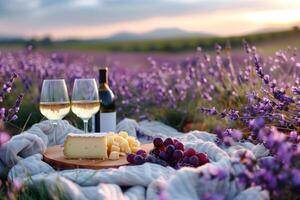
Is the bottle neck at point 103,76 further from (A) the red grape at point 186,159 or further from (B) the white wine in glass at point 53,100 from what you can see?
(A) the red grape at point 186,159

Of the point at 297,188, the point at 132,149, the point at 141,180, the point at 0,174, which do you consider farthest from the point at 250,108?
the point at 297,188

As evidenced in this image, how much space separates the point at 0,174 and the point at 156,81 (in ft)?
10.3

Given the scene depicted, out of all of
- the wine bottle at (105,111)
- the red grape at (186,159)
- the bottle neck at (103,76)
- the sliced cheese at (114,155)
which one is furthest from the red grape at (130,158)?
the bottle neck at (103,76)

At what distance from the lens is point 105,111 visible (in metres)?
4.61

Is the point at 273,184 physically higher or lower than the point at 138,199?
higher

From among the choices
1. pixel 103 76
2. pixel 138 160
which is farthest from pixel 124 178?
pixel 103 76

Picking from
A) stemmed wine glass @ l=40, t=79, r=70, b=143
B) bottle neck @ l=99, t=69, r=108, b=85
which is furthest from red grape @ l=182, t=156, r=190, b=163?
bottle neck @ l=99, t=69, r=108, b=85

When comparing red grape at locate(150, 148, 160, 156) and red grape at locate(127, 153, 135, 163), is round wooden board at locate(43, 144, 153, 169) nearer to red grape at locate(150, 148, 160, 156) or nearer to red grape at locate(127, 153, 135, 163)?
red grape at locate(127, 153, 135, 163)

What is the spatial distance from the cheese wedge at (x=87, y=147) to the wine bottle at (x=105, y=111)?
2.28 feet

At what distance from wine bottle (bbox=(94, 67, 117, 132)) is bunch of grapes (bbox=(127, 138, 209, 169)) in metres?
0.82

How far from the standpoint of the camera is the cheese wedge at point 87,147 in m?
3.81

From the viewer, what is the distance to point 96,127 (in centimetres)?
477

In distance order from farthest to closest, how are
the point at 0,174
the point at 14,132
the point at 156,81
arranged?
1. the point at 156,81
2. the point at 14,132
3. the point at 0,174

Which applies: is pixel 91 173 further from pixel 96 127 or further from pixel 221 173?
pixel 96 127
